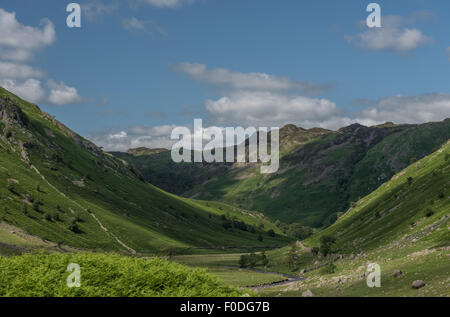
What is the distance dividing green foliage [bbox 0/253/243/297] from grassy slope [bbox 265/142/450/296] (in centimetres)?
3339

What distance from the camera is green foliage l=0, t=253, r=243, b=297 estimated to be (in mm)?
28969

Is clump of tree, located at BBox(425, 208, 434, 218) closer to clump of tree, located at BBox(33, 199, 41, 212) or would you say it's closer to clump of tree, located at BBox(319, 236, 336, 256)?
clump of tree, located at BBox(319, 236, 336, 256)

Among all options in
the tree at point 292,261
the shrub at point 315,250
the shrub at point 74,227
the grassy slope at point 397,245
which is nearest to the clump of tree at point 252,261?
the grassy slope at point 397,245

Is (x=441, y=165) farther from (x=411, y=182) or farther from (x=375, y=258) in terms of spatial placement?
(x=375, y=258)

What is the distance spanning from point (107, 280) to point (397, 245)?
9900 cm

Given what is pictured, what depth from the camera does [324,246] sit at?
160 m

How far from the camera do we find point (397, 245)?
371 ft
